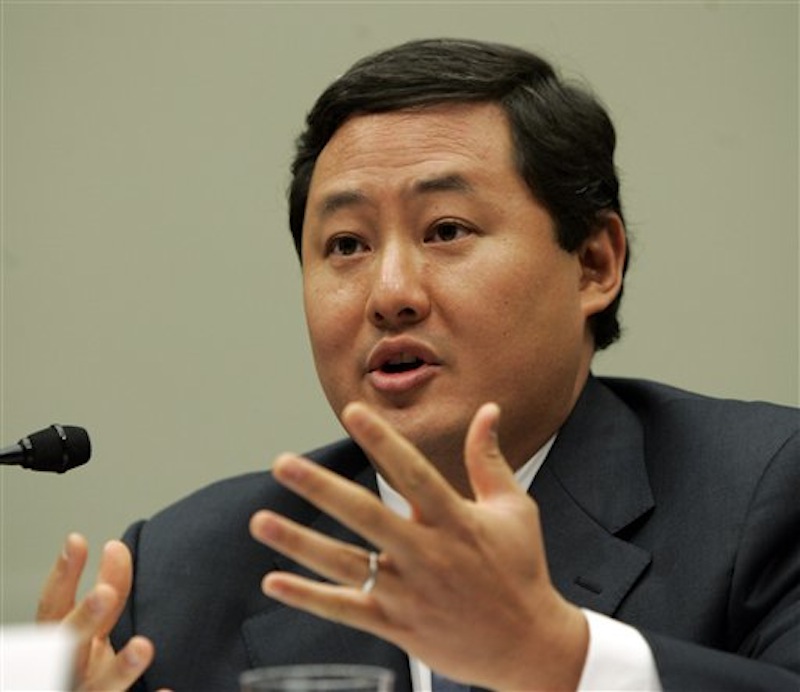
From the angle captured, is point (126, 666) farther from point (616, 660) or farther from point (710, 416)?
point (710, 416)

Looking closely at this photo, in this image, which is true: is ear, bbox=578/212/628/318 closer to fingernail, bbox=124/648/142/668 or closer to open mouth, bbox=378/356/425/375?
open mouth, bbox=378/356/425/375

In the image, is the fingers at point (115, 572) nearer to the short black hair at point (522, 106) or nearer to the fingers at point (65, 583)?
the fingers at point (65, 583)

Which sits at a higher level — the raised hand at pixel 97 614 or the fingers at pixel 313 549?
the fingers at pixel 313 549

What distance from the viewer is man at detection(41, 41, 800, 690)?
218 centimetres

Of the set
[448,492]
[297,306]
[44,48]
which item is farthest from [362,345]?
[44,48]

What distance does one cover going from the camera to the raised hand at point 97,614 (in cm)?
175

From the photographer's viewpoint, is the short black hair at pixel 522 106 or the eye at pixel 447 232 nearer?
the eye at pixel 447 232

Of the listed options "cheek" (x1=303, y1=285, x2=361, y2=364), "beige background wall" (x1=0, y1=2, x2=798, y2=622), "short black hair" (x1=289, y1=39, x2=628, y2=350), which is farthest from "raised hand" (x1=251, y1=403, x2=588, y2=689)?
"beige background wall" (x1=0, y1=2, x2=798, y2=622)

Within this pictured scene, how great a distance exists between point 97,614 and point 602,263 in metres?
1.18

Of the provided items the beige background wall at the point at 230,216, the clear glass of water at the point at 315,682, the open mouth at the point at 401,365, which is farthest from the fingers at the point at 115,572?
the beige background wall at the point at 230,216

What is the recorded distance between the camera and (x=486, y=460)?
1.61m

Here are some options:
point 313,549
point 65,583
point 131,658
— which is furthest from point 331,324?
point 313,549

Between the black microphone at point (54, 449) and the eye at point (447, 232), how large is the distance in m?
0.70

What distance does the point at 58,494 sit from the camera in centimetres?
346
